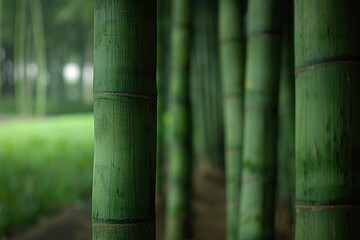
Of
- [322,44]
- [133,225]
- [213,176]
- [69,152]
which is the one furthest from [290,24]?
[69,152]

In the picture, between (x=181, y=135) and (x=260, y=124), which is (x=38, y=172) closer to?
(x=181, y=135)

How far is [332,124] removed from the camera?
0.97m

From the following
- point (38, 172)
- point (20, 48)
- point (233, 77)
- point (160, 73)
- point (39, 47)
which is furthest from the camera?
point (20, 48)

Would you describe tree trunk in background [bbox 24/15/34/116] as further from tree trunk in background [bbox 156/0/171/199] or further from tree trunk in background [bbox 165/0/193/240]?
tree trunk in background [bbox 165/0/193/240]

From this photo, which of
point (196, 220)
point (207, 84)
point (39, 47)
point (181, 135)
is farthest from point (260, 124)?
point (39, 47)

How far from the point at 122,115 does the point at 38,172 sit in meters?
3.62

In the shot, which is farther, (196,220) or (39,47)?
(39,47)

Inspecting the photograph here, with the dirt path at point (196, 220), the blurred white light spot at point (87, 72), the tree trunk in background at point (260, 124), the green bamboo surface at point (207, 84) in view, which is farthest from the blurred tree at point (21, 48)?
the tree trunk in background at point (260, 124)

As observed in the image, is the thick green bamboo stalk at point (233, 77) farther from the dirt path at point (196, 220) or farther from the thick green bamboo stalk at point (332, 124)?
the thick green bamboo stalk at point (332, 124)

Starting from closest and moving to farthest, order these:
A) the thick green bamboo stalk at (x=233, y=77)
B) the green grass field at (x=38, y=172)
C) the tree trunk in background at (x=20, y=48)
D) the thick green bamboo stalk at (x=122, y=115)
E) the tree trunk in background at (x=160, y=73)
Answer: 1. the thick green bamboo stalk at (x=122, y=115)
2. the thick green bamboo stalk at (x=233, y=77)
3. the green grass field at (x=38, y=172)
4. the tree trunk in background at (x=160, y=73)
5. the tree trunk in background at (x=20, y=48)

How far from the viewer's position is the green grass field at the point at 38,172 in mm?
3729

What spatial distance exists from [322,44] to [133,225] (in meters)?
0.46

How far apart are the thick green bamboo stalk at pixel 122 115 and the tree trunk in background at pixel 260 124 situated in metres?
0.60

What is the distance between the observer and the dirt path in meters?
3.45
